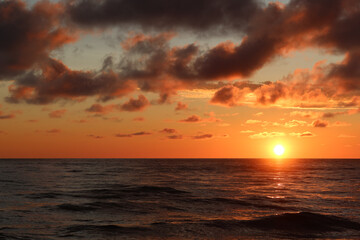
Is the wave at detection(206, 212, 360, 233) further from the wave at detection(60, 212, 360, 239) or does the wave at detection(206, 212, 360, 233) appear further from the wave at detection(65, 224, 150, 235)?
the wave at detection(65, 224, 150, 235)

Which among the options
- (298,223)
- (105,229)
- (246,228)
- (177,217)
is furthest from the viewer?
(177,217)

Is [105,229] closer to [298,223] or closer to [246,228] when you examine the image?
[246,228]

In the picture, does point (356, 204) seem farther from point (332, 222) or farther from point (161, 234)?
point (161, 234)

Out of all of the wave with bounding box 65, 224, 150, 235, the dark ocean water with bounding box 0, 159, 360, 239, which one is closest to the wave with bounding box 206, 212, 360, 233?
the dark ocean water with bounding box 0, 159, 360, 239

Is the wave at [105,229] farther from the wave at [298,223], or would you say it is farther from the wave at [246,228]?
the wave at [298,223]

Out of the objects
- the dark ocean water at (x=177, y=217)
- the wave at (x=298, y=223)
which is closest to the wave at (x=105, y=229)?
the dark ocean water at (x=177, y=217)

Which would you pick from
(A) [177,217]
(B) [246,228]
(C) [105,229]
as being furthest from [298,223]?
(C) [105,229]

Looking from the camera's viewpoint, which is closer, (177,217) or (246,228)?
(246,228)

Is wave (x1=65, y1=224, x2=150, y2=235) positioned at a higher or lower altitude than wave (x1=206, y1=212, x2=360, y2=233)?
lower

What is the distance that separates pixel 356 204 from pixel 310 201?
14.9 feet

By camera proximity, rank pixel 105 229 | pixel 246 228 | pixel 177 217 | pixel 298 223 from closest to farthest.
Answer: pixel 105 229
pixel 246 228
pixel 298 223
pixel 177 217

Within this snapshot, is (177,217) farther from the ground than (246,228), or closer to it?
closer to it

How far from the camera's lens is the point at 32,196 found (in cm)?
3941

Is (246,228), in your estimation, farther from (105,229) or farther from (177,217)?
(105,229)
